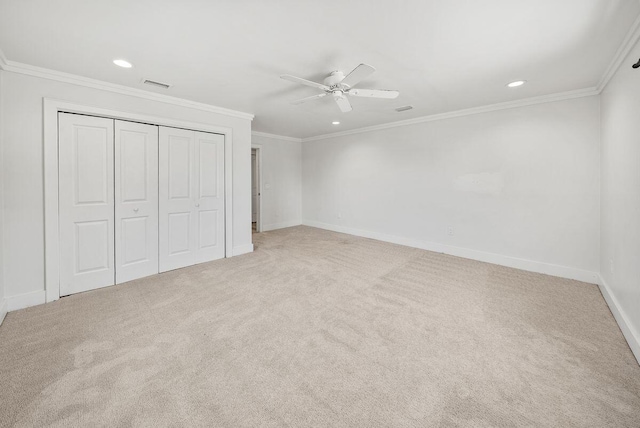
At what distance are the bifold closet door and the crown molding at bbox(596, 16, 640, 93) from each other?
456cm

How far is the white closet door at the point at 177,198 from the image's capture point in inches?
141

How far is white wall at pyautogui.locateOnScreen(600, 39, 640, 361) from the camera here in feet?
6.75

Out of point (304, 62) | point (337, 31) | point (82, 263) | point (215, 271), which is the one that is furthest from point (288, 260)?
point (337, 31)

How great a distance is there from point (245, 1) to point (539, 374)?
3162 mm

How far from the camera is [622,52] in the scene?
2273mm

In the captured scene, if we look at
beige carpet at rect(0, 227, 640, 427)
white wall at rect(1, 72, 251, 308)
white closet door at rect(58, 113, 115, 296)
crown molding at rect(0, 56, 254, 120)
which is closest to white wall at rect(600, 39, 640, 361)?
beige carpet at rect(0, 227, 640, 427)

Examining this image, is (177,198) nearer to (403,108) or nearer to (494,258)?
(403,108)

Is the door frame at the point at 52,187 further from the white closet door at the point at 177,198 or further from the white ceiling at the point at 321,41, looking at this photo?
the white closet door at the point at 177,198

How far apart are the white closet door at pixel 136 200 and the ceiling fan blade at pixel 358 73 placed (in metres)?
2.66

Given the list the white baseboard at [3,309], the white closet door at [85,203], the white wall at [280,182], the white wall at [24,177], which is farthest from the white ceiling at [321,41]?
the white wall at [280,182]

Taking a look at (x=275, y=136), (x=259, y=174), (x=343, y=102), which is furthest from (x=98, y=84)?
(x=275, y=136)

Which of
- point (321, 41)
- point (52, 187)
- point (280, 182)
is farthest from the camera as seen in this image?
point (280, 182)

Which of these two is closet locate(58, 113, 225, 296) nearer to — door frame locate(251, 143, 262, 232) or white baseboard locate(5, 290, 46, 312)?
white baseboard locate(5, 290, 46, 312)

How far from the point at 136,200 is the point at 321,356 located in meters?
3.07
